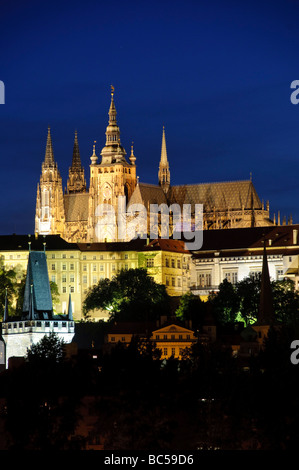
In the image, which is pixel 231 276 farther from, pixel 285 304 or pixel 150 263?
pixel 285 304

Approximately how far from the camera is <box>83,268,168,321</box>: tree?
162m

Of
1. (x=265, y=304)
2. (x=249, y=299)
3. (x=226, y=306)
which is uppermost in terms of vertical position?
(x=249, y=299)

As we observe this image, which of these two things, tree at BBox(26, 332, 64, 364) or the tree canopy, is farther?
Result: the tree canopy

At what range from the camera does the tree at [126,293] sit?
162 meters

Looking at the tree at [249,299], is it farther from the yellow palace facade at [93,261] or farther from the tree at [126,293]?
the yellow palace facade at [93,261]

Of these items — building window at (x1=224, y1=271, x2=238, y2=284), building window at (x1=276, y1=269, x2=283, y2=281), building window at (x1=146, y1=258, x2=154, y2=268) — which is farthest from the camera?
building window at (x1=224, y1=271, x2=238, y2=284)

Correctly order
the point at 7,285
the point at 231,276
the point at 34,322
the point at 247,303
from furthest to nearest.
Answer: the point at 231,276 → the point at 7,285 → the point at 247,303 → the point at 34,322

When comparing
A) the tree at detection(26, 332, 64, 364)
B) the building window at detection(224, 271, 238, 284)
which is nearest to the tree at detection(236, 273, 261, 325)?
the building window at detection(224, 271, 238, 284)

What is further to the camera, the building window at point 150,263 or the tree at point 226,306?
the building window at point 150,263

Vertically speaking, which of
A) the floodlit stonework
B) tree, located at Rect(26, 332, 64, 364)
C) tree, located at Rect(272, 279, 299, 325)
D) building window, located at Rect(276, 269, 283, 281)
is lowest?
tree, located at Rect(26, 332, 64, 364)

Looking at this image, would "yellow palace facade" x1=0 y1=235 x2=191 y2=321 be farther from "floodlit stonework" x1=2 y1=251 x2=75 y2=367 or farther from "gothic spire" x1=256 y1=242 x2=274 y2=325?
"floodlit stonework" x1=2 y1=251 x2=75 y2=367

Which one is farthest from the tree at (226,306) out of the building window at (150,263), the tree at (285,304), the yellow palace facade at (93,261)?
the building window at (150,263)

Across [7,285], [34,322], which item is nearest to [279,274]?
[7,285]

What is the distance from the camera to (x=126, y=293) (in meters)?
166
